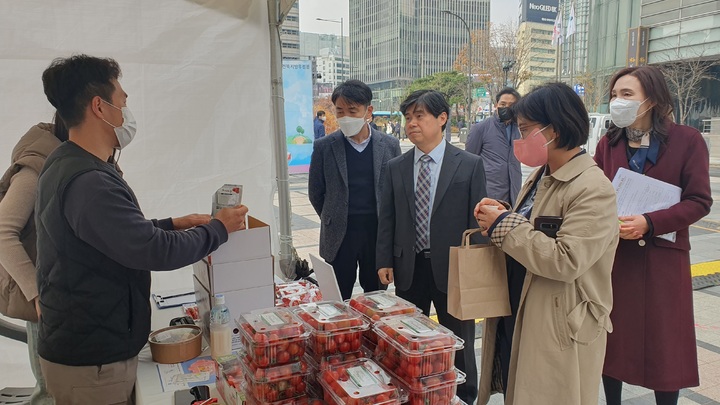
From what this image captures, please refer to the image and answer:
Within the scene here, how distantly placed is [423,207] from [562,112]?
37.7 inches

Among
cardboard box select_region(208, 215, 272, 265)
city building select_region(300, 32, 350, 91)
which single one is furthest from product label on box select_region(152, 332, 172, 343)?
city building select_region(300, 32, 350, 91)

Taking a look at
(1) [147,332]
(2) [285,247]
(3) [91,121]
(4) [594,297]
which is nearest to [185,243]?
(1) [147,332]

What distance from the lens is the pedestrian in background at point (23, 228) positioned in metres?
1.83

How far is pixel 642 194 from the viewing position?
212 cm

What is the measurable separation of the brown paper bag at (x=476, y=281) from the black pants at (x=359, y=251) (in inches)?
46.9

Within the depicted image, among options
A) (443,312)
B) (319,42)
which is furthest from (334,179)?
(319,42)

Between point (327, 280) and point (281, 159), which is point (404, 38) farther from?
point (327, 280)

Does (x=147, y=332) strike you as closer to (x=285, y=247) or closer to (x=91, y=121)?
(x=91, y=121)

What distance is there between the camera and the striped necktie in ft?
8.21

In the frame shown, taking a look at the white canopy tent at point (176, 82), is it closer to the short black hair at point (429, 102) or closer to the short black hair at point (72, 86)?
the short black hair at point (429, 102)

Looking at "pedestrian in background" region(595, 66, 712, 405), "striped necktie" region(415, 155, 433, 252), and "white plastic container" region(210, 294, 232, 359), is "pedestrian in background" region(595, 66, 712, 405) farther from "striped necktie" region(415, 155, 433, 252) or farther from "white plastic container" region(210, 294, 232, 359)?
"white plastic container" region(210, 294, 232, 359)

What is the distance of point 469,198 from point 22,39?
8.63 ft

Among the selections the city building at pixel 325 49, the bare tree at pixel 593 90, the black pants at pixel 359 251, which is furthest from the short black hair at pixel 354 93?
the city building at pixel 325 49

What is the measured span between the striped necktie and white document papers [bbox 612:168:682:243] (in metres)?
0.91
